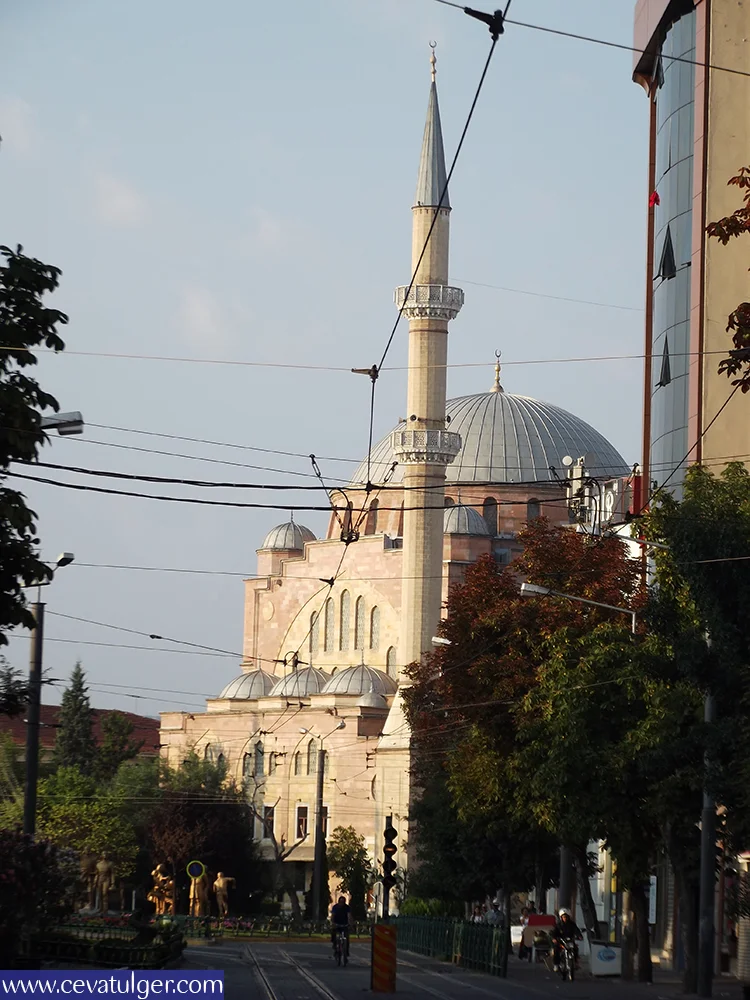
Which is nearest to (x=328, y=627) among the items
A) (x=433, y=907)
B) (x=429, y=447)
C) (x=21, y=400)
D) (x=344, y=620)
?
(x=344, y=620)

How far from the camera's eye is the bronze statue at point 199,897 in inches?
2052

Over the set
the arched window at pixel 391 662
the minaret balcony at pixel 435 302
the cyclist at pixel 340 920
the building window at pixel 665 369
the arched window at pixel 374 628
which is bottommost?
the cyclist at pixel 340 920

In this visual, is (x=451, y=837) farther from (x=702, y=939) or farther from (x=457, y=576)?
(x=457, y=576)

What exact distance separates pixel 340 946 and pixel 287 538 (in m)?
55.6

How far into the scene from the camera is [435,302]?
5362 cm

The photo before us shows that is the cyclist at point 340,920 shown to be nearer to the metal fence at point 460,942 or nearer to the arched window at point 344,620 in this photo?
the metal fence at point 460,942

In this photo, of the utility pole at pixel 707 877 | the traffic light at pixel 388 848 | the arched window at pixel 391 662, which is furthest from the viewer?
the arched window at pixel 391 662

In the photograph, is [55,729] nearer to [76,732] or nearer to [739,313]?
[76,732]

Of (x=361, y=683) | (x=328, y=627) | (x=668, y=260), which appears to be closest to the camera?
(x=668, y=260)

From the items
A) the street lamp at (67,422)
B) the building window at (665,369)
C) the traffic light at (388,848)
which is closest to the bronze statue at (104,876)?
the building window at (665,369)

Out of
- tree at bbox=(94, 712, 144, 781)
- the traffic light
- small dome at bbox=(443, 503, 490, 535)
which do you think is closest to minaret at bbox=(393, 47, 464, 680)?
small dome at bbox=(443, 503, 490, 535)

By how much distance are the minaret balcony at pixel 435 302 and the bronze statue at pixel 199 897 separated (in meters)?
17.5

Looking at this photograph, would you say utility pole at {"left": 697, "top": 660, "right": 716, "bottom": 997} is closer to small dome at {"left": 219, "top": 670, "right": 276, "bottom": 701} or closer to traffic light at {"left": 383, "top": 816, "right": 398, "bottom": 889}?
traffic light at {"left": 383, "top": 816, "right": 398, "bottom": 889}

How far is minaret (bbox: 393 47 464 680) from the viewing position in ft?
174
